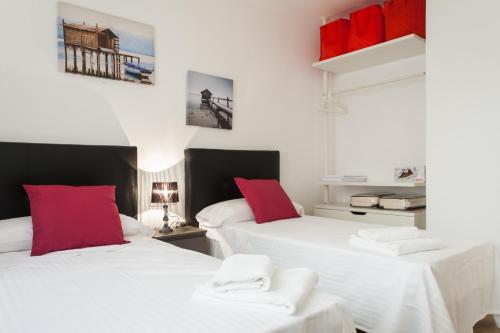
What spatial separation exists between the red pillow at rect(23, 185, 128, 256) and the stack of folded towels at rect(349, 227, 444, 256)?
4.17ft

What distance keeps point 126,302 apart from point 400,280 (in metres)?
1.16

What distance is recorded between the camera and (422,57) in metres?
3.26

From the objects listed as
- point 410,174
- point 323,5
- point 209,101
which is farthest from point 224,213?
point 323,5

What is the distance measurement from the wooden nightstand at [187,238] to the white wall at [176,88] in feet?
1.22

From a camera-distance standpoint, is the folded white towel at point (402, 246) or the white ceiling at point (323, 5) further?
the white ceiling at point (323, 5)

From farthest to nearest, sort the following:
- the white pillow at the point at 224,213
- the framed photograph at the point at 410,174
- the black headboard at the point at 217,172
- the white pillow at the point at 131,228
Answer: the framed photograph at the point at 410,174, the black headboard at the point at 217,172, the white pillow at the point at 224,213, the white pillow at the point at 131,228

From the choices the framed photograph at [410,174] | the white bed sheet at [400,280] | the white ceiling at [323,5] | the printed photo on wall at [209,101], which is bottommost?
the white bed sheet at [400,280]

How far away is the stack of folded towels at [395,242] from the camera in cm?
181

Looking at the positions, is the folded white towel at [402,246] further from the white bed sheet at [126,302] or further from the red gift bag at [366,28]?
the red gift bag at [366,28]

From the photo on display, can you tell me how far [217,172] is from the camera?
2984 millimetres

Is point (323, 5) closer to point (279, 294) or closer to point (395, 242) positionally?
point (395, 242)

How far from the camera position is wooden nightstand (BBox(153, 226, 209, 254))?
2.42 meters

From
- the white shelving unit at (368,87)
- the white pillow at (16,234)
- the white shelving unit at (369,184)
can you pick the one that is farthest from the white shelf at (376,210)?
the white pillow at (16,234)

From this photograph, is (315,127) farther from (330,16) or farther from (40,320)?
(40,320)
